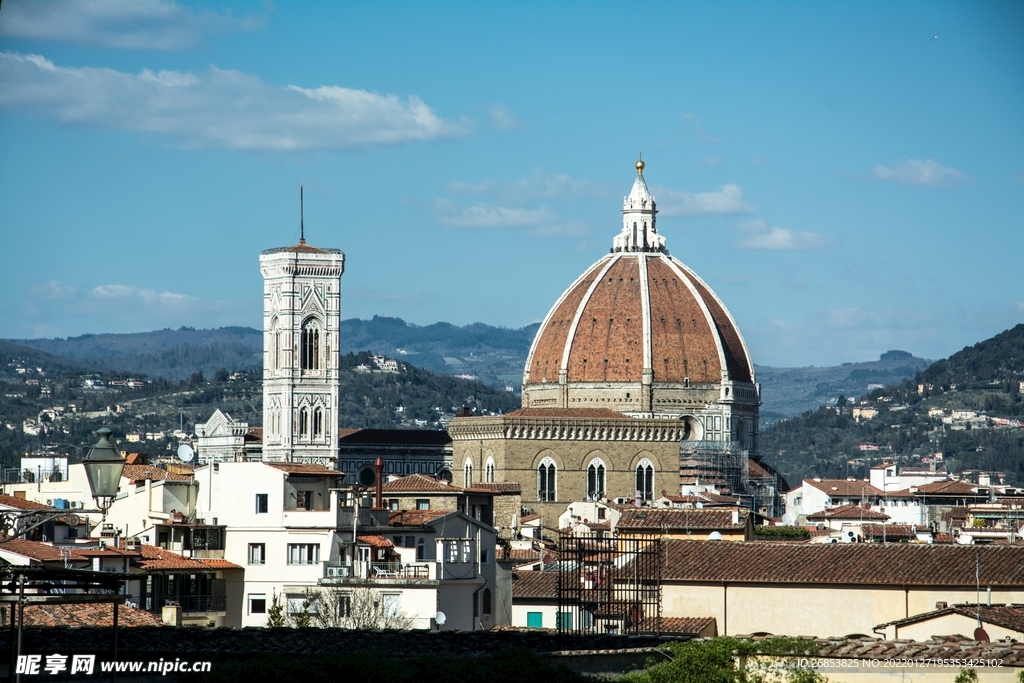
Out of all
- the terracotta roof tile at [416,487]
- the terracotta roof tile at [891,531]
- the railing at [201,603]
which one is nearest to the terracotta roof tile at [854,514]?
the terracotta roof tile at [891,531]

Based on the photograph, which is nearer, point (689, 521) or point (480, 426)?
point (689, 521)

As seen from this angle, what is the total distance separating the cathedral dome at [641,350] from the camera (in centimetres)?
11731

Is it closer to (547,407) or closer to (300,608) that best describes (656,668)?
(300,608)

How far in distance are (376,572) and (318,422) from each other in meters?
72.6

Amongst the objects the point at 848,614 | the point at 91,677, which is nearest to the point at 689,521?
the point at 848,614

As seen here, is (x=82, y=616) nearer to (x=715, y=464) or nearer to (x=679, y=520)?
(x=679, y=520)

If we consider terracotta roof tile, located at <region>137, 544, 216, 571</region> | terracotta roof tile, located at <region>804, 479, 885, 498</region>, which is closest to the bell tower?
terracotta roof tile, located at <region>804, 479, 885, 498</region>

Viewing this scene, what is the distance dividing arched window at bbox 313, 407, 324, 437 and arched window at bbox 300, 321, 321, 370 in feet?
7.95

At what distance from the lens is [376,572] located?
37.1 meters

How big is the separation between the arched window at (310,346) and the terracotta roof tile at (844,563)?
73.5 m

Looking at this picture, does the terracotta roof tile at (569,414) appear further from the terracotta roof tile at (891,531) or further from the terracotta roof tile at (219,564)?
the terracotta roof tile at (219,564)

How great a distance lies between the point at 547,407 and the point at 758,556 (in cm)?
7891

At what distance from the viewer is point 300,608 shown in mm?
37156

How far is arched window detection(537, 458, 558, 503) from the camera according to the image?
10488cm
